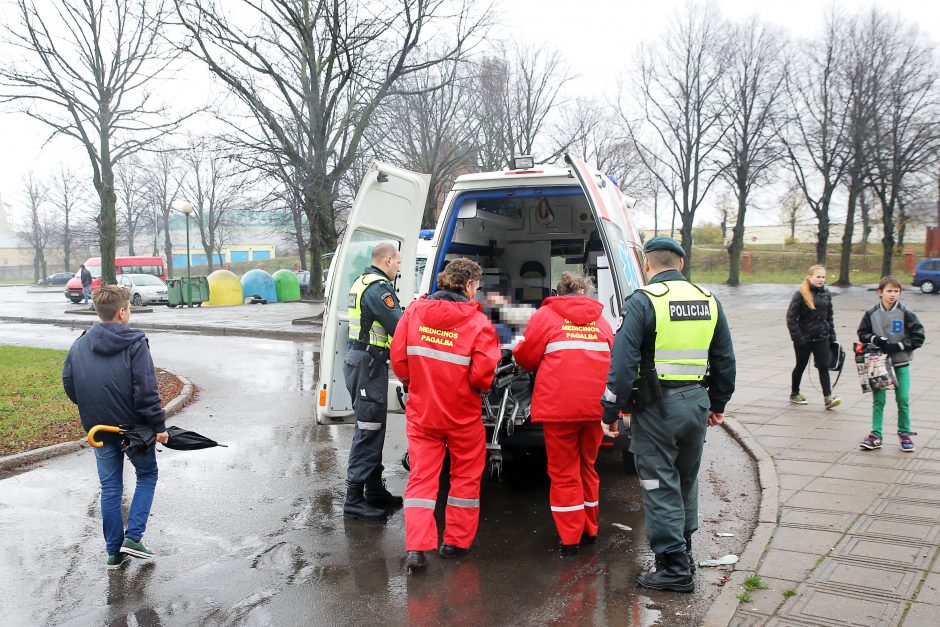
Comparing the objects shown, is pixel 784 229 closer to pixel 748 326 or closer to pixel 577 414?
pixel 748 326

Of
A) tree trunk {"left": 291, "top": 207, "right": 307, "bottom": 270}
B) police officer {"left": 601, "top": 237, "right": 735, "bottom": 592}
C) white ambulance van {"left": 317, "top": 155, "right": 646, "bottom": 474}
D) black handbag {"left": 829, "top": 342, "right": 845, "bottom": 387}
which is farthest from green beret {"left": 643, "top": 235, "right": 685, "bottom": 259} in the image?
tree trunk {"left": 291, "top": 207, "right": 307, "bottom": 270}

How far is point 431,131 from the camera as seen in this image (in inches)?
1054

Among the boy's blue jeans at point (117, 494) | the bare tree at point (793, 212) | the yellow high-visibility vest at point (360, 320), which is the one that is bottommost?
the boy's blue jeans at point (117, 494)

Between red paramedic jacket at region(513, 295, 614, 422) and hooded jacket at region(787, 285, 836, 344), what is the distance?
4786mm

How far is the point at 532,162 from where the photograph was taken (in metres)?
6.30

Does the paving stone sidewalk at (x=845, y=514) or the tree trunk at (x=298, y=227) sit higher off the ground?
the tree trunk at (x=298, y=227)

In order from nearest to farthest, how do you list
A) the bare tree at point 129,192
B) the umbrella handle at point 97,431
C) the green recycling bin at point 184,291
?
1. the umbrella handle at point 97,431
2. the green recycling bin at point 184,291
3. the bare tree at point 129,192

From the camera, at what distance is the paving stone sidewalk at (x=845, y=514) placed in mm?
3766

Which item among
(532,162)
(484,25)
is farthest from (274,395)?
(484,25)

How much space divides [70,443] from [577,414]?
17.5 feet

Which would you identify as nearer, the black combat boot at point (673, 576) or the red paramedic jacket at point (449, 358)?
the black combat boot at point (673, 576)

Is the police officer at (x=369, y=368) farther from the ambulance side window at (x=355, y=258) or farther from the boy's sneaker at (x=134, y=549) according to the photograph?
the boy's sneaker at (x=134, y=549)

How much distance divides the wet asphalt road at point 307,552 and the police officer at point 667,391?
330mm

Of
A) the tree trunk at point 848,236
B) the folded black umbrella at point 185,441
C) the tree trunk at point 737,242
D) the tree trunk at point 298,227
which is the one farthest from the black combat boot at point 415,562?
the tree trunk at point 737,242
